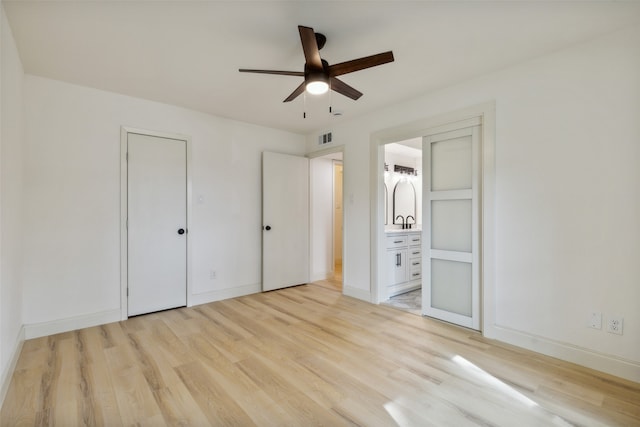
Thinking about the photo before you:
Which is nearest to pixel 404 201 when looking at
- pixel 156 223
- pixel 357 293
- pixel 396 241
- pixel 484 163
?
pixel 396 241

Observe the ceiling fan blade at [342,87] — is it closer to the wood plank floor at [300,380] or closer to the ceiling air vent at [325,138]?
the ceiling air vent at [325,138]

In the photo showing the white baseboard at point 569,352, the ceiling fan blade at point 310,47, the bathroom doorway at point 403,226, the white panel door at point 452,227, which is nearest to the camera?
the ceiling fan blade at point 310,47

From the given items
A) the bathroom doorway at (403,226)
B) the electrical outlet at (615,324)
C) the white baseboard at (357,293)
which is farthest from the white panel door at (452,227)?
the electrical outlet at (615,324)

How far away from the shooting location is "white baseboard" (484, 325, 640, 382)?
2123 mm

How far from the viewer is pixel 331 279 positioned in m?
5.30

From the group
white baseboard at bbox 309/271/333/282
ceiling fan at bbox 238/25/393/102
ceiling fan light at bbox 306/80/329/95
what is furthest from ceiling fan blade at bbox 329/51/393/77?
white baseboard at bbox 309/271/333/282

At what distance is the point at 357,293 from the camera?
410 cm

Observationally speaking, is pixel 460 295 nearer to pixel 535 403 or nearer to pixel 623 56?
pixel 535 403

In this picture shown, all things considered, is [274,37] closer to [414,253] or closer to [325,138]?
[325,138]

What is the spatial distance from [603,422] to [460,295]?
148cm

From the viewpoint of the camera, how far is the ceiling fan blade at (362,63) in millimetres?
1976

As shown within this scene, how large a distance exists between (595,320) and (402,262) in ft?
7.41

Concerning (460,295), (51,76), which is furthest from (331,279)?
(51,76)

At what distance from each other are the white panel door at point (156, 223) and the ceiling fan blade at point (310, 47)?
7.94ft
